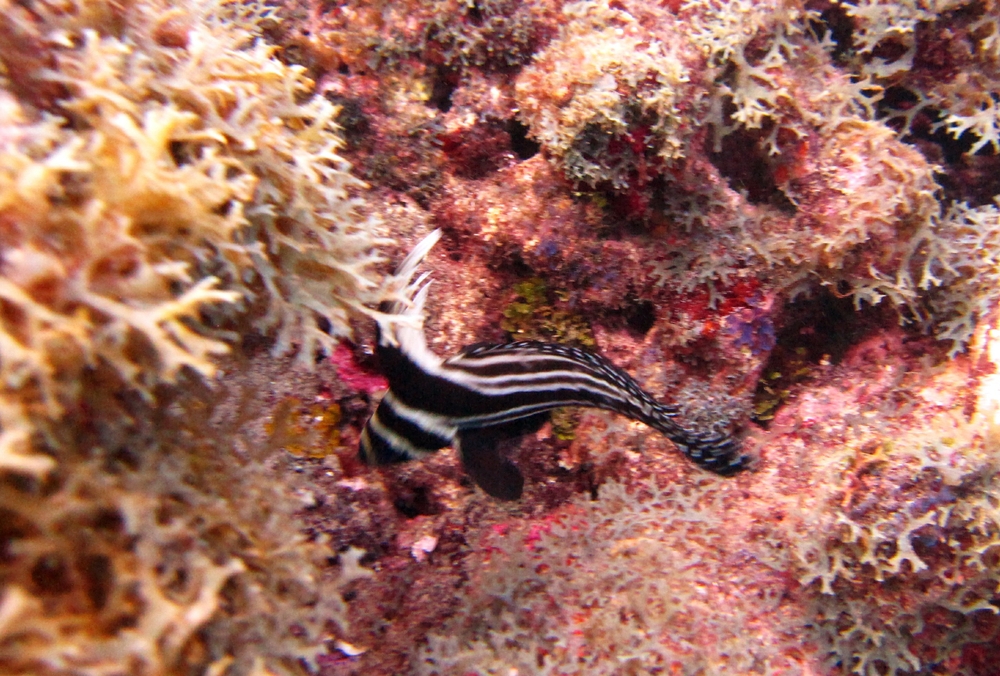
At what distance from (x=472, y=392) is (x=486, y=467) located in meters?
0.46

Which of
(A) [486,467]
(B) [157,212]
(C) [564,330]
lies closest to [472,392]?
(A) [486,467]

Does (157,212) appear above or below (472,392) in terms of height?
above

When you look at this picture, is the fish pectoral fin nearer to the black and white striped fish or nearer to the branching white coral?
the black and white striped fish

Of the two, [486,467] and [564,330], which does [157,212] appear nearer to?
[486,467]

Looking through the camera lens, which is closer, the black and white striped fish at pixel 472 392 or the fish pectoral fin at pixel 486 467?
the black and white striped fish at pixel 472 392

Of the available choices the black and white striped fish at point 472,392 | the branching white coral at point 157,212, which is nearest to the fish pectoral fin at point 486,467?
the black and white striped fish at point 472,392

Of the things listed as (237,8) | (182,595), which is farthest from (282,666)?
(237,8)

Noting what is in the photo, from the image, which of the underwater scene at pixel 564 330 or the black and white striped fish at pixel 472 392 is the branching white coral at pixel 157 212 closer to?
the underwater scene at pixel 564 330

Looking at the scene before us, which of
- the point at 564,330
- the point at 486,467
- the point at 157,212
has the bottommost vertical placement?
the point at 486,467

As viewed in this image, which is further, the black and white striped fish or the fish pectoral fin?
the fish pectoral fin

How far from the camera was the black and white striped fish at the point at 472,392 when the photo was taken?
8.86 feet

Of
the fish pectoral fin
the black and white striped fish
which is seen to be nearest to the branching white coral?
the black and white striped fish

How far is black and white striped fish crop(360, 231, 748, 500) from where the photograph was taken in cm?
270

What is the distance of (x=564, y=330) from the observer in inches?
140
